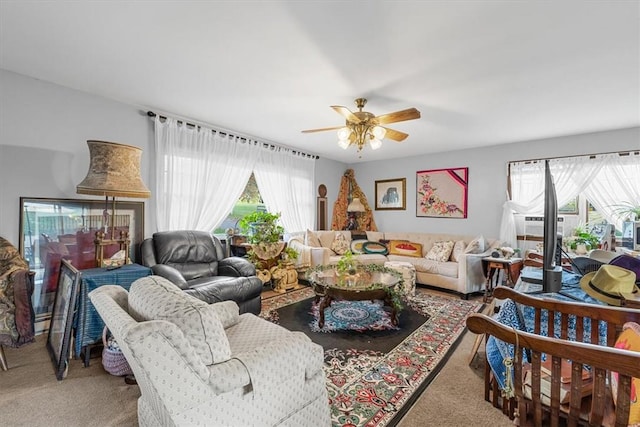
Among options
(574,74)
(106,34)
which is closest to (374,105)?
(574,74)

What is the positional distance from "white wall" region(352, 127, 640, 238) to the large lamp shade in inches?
149

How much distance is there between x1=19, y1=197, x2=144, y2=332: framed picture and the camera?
2590 mm

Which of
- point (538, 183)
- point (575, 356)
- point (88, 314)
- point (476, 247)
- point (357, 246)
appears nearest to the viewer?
point (575, 356)

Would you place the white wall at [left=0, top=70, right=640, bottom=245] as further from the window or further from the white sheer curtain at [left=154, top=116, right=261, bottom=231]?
the window

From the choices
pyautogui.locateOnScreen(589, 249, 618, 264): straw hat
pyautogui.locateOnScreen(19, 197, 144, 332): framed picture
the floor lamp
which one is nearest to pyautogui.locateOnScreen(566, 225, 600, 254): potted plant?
pyautogui.locateOnScreen(589, 249, 618, 264): straw hat

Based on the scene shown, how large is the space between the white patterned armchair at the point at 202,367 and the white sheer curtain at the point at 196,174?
220 cm

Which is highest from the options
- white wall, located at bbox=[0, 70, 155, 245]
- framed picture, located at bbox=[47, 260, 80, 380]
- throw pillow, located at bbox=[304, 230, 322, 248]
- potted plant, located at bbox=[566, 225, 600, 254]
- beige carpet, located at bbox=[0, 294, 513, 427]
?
white wall, located at bbox=[0, 70, 155, 245]

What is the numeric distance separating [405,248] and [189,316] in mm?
4376

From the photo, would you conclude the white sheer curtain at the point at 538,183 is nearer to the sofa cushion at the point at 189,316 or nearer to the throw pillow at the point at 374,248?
the throw pillow at the point at 374,248

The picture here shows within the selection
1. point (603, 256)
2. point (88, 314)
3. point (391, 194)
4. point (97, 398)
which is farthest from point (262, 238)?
point (603, 256)

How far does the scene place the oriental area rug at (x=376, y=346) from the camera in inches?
70.2

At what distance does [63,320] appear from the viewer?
2.11 metres

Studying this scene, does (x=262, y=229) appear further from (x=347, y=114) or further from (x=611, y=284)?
(x=611, y=284)

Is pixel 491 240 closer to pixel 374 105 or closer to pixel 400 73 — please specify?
pixel 374 105
